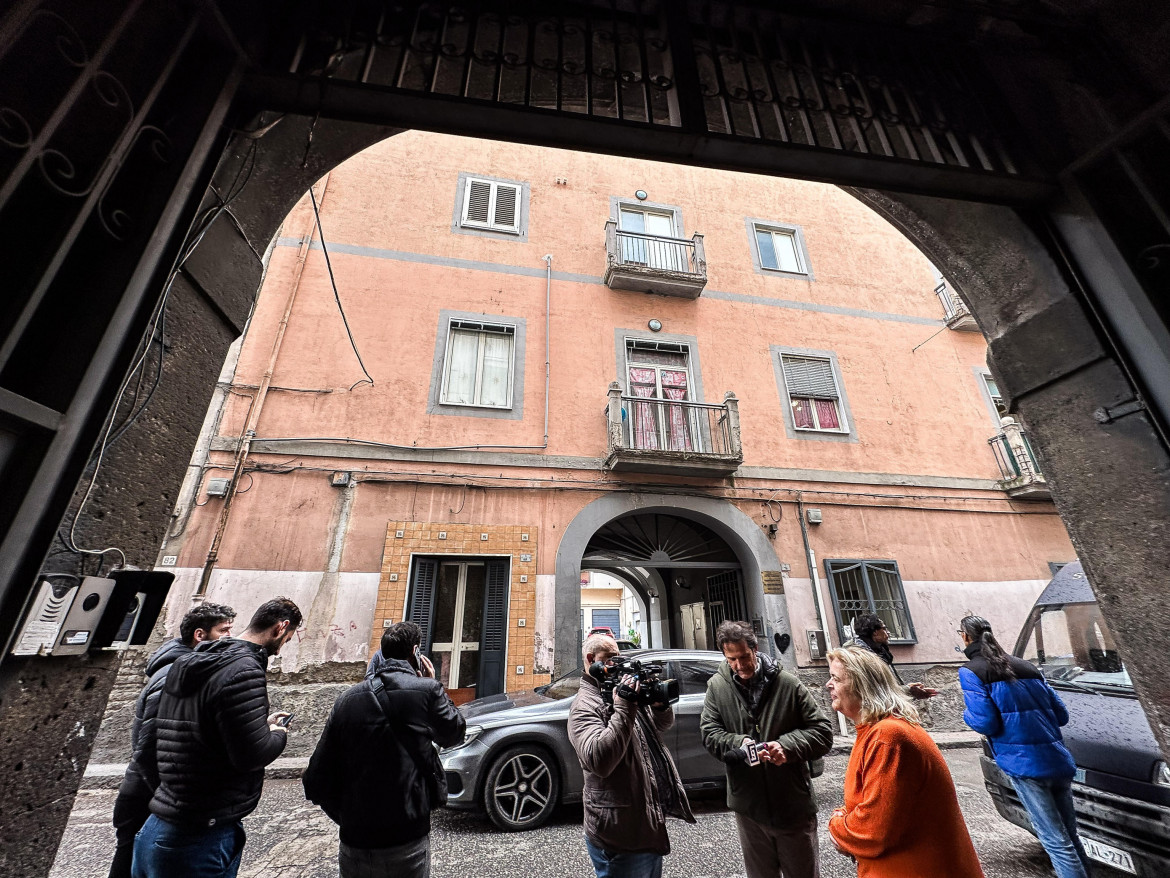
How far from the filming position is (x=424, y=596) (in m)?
7.82

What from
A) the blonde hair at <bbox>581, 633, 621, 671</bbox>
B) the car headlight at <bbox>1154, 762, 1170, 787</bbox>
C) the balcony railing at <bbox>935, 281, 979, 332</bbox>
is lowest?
the car headlight at <bbox>1154, 762, 1170, 787</bbox>

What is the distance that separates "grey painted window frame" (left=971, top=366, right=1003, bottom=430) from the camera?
36.5ft

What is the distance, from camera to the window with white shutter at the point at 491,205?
34.1 feet

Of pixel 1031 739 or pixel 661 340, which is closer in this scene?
pixel 1031 739

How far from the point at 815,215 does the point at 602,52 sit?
1220cm

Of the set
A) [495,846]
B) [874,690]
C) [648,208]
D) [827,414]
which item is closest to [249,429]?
[495,846]

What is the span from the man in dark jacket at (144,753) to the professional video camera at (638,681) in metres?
1.91

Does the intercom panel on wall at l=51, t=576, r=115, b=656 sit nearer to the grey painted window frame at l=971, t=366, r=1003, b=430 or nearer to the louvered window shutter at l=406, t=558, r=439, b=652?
the louvered window shutter at l=406, t=558, r=439, b=652

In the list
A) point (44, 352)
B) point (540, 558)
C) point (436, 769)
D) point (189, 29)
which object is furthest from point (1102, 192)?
point (540, 558)

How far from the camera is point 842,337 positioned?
11203mm

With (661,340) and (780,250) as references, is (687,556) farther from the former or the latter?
(780,250)

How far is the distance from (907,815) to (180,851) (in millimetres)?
2842

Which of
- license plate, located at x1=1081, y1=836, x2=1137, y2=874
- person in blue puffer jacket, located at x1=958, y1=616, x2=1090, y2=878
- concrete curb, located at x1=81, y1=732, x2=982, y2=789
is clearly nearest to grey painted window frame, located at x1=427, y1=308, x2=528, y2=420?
concrete curb, located at x1=81, y1=732, x2=982, y2=789

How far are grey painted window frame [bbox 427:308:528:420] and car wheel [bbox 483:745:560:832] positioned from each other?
5.37 m
